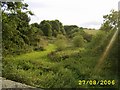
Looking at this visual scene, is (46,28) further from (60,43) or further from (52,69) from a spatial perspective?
(52,69)

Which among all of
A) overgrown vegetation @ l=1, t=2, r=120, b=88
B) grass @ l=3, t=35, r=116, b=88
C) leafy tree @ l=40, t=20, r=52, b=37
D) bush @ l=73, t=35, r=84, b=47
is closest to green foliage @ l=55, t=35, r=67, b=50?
overgrown vegetation @ l=1, t=2, r=120, b=88

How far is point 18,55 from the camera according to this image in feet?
46.5

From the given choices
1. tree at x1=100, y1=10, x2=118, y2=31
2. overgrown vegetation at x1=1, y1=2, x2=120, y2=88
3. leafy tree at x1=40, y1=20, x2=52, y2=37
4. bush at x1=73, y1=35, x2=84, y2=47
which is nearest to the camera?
overgrown vegetation at x1=1, y1=2, x2=120, y2=88

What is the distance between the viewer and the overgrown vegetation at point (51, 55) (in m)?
10.1

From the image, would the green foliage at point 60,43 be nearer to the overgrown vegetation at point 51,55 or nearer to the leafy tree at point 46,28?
the overgrown vegetation at point 51,55

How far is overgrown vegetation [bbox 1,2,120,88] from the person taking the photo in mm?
10062

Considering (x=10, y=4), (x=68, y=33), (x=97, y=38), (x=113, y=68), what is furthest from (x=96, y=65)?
(x=68, y=33)

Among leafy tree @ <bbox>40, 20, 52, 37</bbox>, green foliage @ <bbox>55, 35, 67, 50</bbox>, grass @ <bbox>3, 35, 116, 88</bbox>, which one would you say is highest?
leafy tree @ <bbox>40, 20, 52, 37</bbox>

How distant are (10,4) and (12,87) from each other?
517cm

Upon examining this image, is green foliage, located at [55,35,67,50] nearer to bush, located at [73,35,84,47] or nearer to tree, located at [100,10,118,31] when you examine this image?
bush, located at [73,35,84,47]

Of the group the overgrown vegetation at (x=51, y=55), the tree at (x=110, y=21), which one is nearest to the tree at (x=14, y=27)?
the overgrown vegetation at (x=51, y=55)

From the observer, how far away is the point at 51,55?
50.6 ft

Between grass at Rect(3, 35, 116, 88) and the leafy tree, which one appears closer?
grass at Rect(3, 35, 116, 88)

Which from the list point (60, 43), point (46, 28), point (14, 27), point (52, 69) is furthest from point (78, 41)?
point (14, 27)
